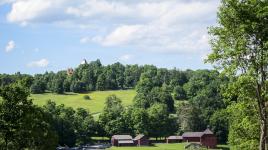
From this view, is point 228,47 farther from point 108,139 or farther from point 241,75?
point 108,139

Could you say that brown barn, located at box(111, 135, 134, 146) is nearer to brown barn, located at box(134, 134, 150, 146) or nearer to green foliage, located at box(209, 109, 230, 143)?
brown barn, located at box(134, 134, 150, 146)

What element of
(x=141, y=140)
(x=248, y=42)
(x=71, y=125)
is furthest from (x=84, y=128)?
(x=248, y=42)

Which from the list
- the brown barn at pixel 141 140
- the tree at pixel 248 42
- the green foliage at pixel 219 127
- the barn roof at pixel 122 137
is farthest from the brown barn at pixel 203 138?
the tree at pixel 248 42

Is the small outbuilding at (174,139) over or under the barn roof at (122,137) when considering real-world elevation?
under

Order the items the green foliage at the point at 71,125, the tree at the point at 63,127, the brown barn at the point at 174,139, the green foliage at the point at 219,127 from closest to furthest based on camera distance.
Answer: the green foliage at the point at 71,125 < the tree at the point at 63,127 < the green foliage at the point at 219,127 < the brown barn at the point at 174,139

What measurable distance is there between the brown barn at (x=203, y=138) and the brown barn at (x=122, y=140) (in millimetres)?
18277

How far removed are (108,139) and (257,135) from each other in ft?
394

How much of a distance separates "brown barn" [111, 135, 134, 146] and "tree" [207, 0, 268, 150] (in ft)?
402

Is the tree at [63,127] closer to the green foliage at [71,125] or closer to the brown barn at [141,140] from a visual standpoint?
the green foliage at [71,125]

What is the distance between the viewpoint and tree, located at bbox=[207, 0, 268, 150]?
84.1ft

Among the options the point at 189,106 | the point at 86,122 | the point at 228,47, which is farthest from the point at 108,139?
the point at 228,47

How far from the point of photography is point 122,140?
149 metres

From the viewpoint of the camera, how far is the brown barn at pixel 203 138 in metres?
148

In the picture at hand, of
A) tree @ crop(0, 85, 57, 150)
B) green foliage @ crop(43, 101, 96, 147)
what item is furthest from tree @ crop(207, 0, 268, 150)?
green foliage @ crop(43, 101, 96, 147)
